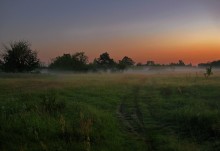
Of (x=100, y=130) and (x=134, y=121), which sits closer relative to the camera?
(x=100, y=130)

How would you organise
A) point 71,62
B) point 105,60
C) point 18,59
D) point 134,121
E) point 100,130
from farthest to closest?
1. point 105,60
2. point 71,62
3. point 18,59
4. point 134,121
5. point 100,130

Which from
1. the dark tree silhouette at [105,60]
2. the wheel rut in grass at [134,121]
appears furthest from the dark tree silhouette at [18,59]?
the dark tree silhouette at [105,60]

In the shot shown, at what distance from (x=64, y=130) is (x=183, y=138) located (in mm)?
4770

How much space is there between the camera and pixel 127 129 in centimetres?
1855

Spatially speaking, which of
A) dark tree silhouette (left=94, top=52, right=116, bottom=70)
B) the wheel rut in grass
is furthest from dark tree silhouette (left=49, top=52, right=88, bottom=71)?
the wheel rut in grass

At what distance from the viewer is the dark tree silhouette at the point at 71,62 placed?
133m

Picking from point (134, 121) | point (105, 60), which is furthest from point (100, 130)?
point (105, 60)

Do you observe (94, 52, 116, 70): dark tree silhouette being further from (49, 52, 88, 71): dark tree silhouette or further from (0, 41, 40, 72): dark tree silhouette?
(0, 41, 40, 72): dark tree silhouette

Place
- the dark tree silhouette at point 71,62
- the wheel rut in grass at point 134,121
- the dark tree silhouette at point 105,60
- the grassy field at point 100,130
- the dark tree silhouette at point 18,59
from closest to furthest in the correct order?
the grassy field at point 100,130, the wheel rut in grass at point 134,121, the dark tree silhouette at point 18,59, the dark tree silhouette at point 71,62, the dark tree silhouette at point 105,60

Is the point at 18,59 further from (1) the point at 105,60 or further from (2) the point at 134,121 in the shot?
(1) the point at 105,60

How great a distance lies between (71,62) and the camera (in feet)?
440

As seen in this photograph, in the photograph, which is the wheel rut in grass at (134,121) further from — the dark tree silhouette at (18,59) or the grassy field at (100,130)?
the dark tree silhouette at (18,59)

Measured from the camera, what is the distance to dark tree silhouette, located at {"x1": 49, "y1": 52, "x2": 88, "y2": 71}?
13300 cm

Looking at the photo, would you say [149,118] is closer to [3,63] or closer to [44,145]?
[44,145]
